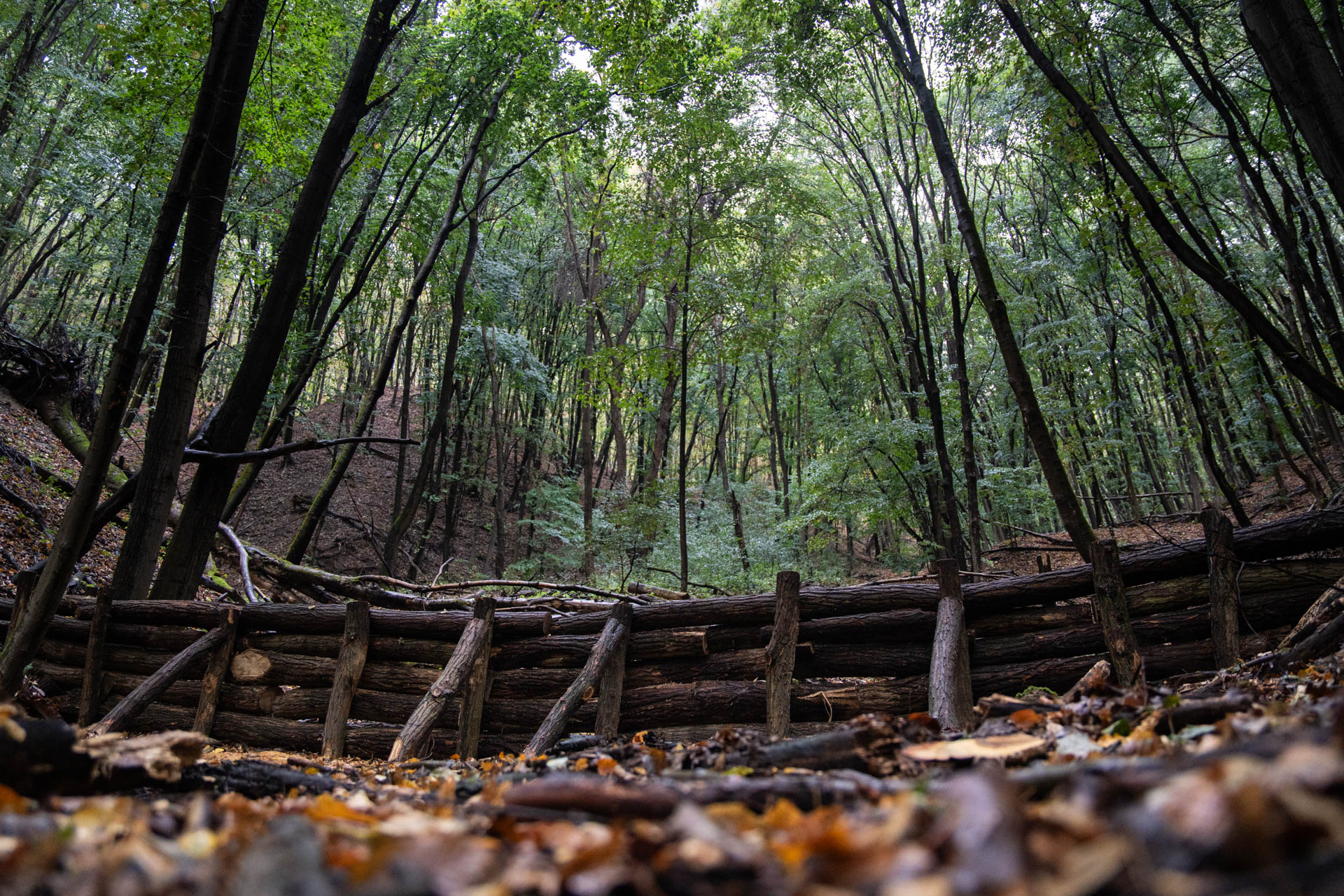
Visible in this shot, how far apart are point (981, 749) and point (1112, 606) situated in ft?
9.74

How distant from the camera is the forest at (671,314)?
425 centimetres

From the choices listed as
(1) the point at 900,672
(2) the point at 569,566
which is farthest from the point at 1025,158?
(1) the point at 900,672

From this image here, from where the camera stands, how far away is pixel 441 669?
16.3 feet

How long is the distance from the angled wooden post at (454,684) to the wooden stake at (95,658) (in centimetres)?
301

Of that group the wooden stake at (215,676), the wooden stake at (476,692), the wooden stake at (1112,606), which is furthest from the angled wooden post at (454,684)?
the wooden stake at (1112,606)

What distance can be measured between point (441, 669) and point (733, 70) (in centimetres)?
994

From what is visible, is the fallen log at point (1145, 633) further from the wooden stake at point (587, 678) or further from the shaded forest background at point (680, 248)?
the wooden stake at point (587, 678)

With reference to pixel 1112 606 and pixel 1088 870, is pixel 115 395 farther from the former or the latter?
pixel 1112 606

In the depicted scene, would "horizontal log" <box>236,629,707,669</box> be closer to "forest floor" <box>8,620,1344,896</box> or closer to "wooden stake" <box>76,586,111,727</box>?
"wooden stake" <box>76,586,111,727</box>

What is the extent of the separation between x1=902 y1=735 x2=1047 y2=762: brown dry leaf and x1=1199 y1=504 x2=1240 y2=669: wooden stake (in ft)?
9.72

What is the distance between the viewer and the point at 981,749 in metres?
1.66

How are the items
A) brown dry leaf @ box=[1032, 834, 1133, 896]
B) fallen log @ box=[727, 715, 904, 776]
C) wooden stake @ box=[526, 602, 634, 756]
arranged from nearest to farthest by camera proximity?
1. brown dry leaf @ box=[1032, 834, 1133, 896]
2. fallen log @ box=[727, 715, 904, 776]
3. wooden stake @ box=[526, 602, 634, 756]

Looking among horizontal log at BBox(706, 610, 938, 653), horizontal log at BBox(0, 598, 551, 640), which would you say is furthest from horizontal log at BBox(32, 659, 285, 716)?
horizontal log at BBox(706, 610, 938, 653)

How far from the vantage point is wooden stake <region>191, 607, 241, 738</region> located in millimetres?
5211
